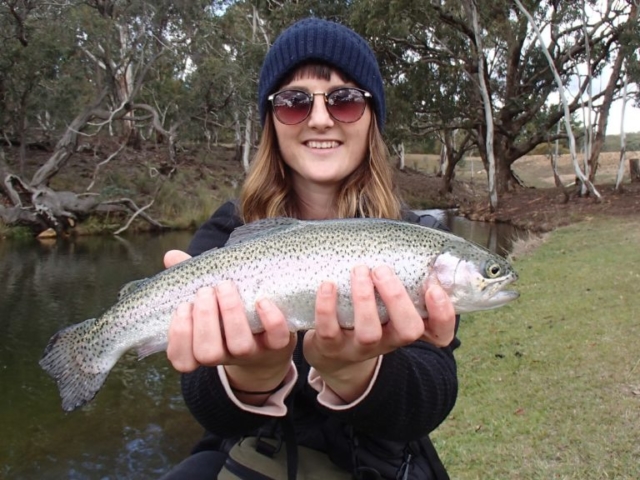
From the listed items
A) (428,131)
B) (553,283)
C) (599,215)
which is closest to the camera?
(553,283)

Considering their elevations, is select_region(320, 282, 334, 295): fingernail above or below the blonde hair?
below

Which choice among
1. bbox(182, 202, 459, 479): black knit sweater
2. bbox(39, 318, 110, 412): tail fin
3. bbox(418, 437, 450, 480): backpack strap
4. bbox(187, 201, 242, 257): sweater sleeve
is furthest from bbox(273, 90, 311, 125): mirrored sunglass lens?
bbox(418, 437, 450, 480): backpack strap

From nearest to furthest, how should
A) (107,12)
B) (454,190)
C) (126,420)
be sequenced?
(126,420) → (107,12) → (454,190)

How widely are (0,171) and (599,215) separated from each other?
25.7 m

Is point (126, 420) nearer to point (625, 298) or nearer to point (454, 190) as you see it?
point (625, 298)

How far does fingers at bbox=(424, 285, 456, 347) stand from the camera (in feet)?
7.88

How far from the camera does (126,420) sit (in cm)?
832

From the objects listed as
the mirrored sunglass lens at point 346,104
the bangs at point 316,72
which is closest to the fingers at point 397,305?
the mirrored sunglass lens at point 346,104

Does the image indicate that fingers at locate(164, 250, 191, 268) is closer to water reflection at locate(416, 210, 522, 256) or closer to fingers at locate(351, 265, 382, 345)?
fingers at locate(351, 265, 382, 345)

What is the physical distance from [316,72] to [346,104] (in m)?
0.27

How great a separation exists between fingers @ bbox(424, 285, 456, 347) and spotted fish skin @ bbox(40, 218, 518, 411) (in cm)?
10

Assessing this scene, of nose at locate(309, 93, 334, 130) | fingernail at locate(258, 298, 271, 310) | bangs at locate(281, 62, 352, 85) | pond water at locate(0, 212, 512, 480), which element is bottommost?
pond water at locate(0, 212, 512, 480)

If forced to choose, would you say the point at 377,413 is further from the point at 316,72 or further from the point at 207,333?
the point at 316,72

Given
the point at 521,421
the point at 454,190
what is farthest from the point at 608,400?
the point at 454,190
